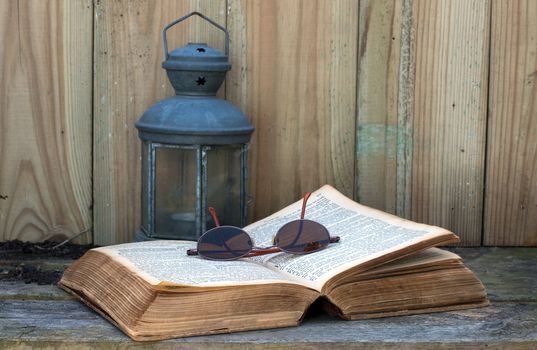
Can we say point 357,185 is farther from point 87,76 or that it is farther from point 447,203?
point 87,76

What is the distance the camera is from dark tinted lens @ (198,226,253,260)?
5.67 feet

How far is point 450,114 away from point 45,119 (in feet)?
2.68

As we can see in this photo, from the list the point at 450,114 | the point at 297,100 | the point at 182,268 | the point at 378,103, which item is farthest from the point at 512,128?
the point at 182,268

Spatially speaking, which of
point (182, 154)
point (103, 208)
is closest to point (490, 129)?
point (182, 154)

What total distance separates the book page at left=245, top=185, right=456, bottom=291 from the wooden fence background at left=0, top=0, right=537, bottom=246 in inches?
7.4

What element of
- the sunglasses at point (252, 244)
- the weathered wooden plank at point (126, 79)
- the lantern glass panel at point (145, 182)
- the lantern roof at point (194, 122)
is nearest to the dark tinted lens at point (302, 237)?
the sunglasses at point (252, 244)

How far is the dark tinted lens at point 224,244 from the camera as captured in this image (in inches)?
68.1

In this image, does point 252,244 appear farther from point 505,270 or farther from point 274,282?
point 505,270

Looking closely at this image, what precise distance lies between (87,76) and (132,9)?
16 centimetres

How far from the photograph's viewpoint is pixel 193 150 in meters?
1.93

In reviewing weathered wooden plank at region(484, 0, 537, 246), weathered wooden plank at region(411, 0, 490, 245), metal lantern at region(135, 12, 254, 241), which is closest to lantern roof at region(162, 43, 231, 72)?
metal lantern at region(135, 12, 254, 241)

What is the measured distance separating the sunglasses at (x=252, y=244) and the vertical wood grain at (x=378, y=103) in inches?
15.7

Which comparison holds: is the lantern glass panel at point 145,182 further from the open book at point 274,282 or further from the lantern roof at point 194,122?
the open book at point 274,282

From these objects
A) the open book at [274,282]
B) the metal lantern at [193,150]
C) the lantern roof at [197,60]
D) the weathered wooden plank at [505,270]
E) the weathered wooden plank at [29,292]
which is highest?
the lantern roof at [197,60]
